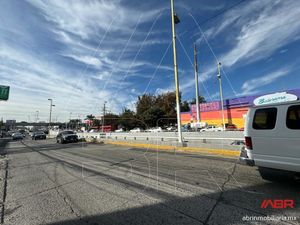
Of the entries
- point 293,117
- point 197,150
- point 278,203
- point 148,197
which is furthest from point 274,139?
point 197,150

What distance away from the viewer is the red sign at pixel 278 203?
4.23 m

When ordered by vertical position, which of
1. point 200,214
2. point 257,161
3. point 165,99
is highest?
point 165,99

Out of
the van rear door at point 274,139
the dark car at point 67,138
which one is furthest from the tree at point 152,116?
the van rear door at point 274,139

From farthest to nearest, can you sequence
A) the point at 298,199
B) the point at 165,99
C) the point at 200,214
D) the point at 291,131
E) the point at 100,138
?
the point at 165,99 < the point at 100,138 < the point at 291,131 < the point at 298,199 < the point at 200,214

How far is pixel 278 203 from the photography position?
4391mm

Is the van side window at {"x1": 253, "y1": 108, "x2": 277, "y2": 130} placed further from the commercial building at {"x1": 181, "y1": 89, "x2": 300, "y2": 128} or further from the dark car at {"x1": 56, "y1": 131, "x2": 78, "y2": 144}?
the commercial building at {"x1": 181, "y1": 89, "x2": 300, "y2": 128}

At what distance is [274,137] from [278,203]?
5.81ft

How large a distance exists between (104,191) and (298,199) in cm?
446

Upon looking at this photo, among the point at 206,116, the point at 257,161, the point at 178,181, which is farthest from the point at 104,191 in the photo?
the point at 206,116

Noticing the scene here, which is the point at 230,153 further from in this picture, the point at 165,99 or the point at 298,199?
the point at 165,99

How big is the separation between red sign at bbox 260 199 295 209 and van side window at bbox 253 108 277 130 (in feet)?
6.09

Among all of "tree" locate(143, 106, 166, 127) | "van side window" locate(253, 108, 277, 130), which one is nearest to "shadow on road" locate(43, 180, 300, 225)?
"van side window" locate(253, 108, 277, 130)

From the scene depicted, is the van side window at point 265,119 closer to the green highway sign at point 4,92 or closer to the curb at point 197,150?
the curb at point 197,150

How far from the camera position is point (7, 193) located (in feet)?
19.7
